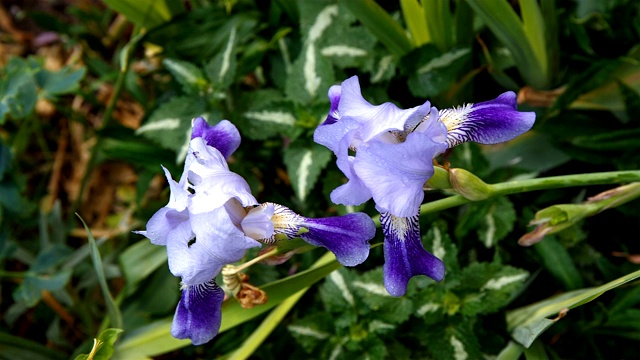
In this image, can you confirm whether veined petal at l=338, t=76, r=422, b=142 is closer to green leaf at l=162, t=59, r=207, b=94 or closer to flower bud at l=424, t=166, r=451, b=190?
flower bud at l=424, t=166, r=451, b=190

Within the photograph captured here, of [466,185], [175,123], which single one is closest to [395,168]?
[466,185]

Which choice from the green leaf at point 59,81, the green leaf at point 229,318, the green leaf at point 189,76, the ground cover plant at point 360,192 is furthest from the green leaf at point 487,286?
the green leaf at point 59,81

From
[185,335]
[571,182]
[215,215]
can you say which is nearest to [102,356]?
[185,335]

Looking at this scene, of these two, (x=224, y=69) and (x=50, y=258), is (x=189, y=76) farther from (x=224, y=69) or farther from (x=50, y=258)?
(x=50, y=258)

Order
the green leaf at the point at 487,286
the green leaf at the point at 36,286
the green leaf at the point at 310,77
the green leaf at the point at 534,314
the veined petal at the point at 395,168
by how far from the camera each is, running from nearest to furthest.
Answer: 1. the veined petal at the point at 395,168
2. the green leaf at the point at 534,314
3. the green leaf at the point at 487,286
4. the green leaf at the point at 310,77
5. the green leaf at the point at 36,286

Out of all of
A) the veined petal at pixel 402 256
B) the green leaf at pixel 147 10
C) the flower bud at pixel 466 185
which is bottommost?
the green leaf at pixel 147 10

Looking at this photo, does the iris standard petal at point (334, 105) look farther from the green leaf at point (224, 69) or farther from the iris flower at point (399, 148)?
the green leaf at point (224, 69)
